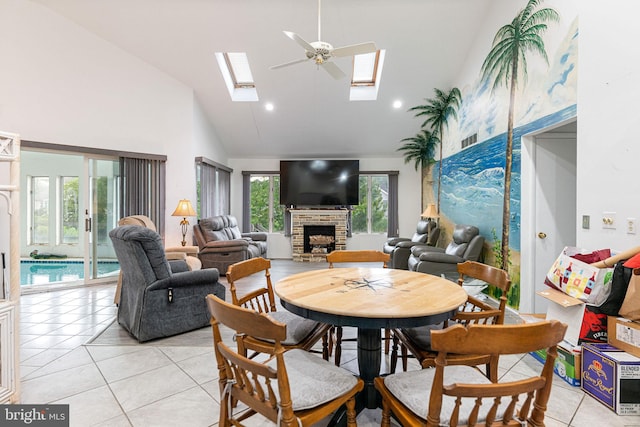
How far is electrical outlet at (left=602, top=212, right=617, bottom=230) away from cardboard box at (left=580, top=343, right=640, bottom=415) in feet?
3.18

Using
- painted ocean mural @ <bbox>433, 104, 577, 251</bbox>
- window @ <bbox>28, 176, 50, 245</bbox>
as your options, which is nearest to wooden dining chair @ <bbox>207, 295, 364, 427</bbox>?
painted ocean mural @ <bbox>433, 104, 577, 251</bbox>

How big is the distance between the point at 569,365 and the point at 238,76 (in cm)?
675

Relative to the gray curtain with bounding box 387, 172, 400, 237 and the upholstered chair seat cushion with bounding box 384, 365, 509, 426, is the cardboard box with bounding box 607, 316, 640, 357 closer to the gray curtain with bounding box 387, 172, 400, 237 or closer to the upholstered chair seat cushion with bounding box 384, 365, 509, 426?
the upholstered chair seat cushion with bounding box 384, 365, 509, 426

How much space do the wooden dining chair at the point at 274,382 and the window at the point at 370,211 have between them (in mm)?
6687

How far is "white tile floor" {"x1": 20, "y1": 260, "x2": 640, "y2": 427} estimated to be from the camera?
1909 millimetres

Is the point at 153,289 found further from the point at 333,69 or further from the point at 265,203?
the point at 265,203

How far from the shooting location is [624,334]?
2.10 m

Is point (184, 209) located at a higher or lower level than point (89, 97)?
lower

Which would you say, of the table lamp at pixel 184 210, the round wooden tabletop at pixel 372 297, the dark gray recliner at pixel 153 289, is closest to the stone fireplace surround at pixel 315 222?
the table lamp at pixel 184 210

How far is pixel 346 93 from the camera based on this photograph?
625 centimetres

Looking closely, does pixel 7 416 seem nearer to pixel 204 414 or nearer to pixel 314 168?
pixel 204 414

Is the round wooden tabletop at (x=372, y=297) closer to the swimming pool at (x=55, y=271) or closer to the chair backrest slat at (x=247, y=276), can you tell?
the chair backrest slat at (x=247, y=276)

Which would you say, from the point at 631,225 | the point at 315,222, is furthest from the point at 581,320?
the point at 315,222

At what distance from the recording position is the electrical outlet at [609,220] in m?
2.53
